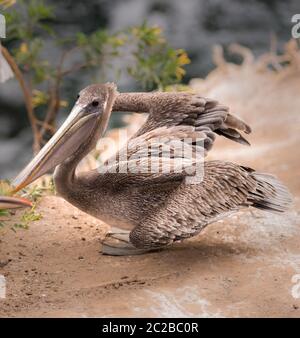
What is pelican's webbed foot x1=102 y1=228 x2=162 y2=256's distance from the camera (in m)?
3.61

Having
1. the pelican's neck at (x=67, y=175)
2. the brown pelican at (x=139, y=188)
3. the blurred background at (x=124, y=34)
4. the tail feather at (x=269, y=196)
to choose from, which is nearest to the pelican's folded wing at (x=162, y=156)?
the brown pelican at (x=139, y=188)

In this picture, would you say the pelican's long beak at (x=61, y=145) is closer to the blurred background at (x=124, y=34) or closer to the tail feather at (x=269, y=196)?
the tail feather at (x=269, y=196)

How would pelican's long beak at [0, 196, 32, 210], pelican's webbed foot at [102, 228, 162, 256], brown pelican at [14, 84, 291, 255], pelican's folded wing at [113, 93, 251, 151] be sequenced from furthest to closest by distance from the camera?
pelican's folded wing at [113, 93, 251, 151], pelican's webbed foot at [102, 228, 162, 256], brown pelican at [14, 84, 291, 255], pelican's long beak at [0, 196, 32, 210]

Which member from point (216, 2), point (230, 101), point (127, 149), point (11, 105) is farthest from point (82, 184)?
point (216, 2)

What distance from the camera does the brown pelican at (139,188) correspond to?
3473mm

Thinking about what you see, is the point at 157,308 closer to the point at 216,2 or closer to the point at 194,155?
the point at 194,155

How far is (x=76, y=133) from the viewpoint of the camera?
360cm

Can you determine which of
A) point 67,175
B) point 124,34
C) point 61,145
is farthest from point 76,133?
point 124,34

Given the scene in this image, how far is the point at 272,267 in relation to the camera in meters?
3.44

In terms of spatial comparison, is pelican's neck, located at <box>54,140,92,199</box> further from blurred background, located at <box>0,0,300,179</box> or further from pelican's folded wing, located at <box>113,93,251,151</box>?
blurred background, located at <box>0,0,300,179</box>

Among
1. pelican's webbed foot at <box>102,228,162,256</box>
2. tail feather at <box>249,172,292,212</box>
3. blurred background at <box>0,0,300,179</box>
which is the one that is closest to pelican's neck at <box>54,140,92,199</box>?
pelican's webbed foot at <box>102,228,162,256</box>

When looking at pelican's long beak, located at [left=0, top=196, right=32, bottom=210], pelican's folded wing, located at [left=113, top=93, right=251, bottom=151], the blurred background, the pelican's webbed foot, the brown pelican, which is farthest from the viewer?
the blurred background

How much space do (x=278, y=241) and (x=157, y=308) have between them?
88 cm

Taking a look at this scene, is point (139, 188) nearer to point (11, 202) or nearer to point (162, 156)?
point (162, 156)
